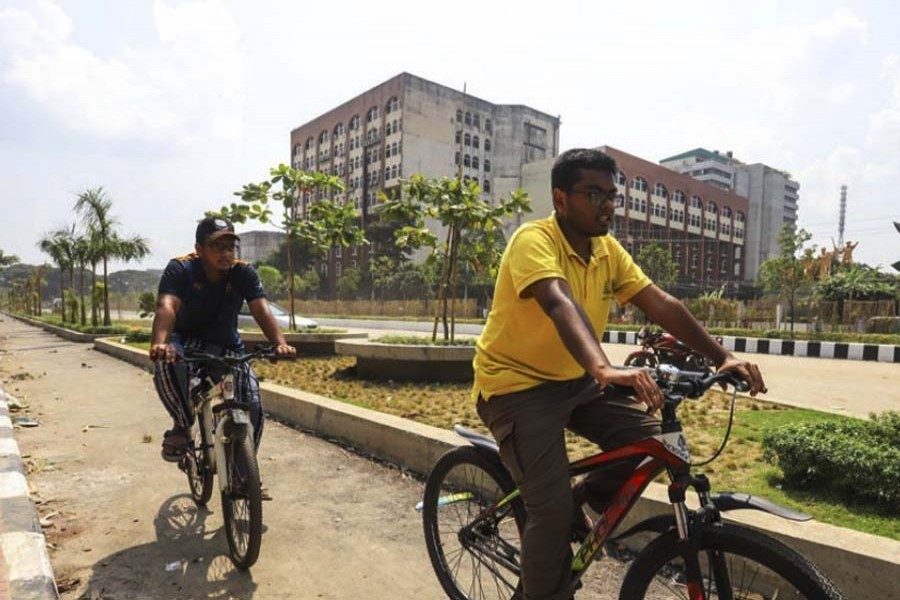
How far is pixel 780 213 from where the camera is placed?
86062 millimetres

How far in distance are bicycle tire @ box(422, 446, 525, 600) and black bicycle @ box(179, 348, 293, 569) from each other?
881 mm

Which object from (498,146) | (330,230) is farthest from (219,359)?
(498,146)

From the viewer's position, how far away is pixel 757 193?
289 feet

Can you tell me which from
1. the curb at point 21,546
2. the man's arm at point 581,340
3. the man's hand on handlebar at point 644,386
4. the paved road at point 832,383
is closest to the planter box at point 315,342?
the paved road at point 832,383

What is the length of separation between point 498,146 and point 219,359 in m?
61.4

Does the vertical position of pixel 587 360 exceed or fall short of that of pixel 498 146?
it falls short

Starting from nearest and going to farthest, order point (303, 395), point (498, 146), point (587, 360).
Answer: point (587, 360)
point (303, 395)
point (498, 146)

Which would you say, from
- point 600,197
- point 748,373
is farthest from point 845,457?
point 600,197

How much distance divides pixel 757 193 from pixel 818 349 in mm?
84056

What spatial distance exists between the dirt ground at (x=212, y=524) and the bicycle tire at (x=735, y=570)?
941mm

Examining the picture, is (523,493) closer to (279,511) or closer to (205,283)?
(279,511)

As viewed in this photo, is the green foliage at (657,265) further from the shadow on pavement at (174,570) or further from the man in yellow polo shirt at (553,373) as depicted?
the man in yellow polo shirt at (553,373)

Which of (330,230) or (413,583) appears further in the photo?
(330,230)

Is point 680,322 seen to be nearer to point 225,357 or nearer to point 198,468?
point 225,357
